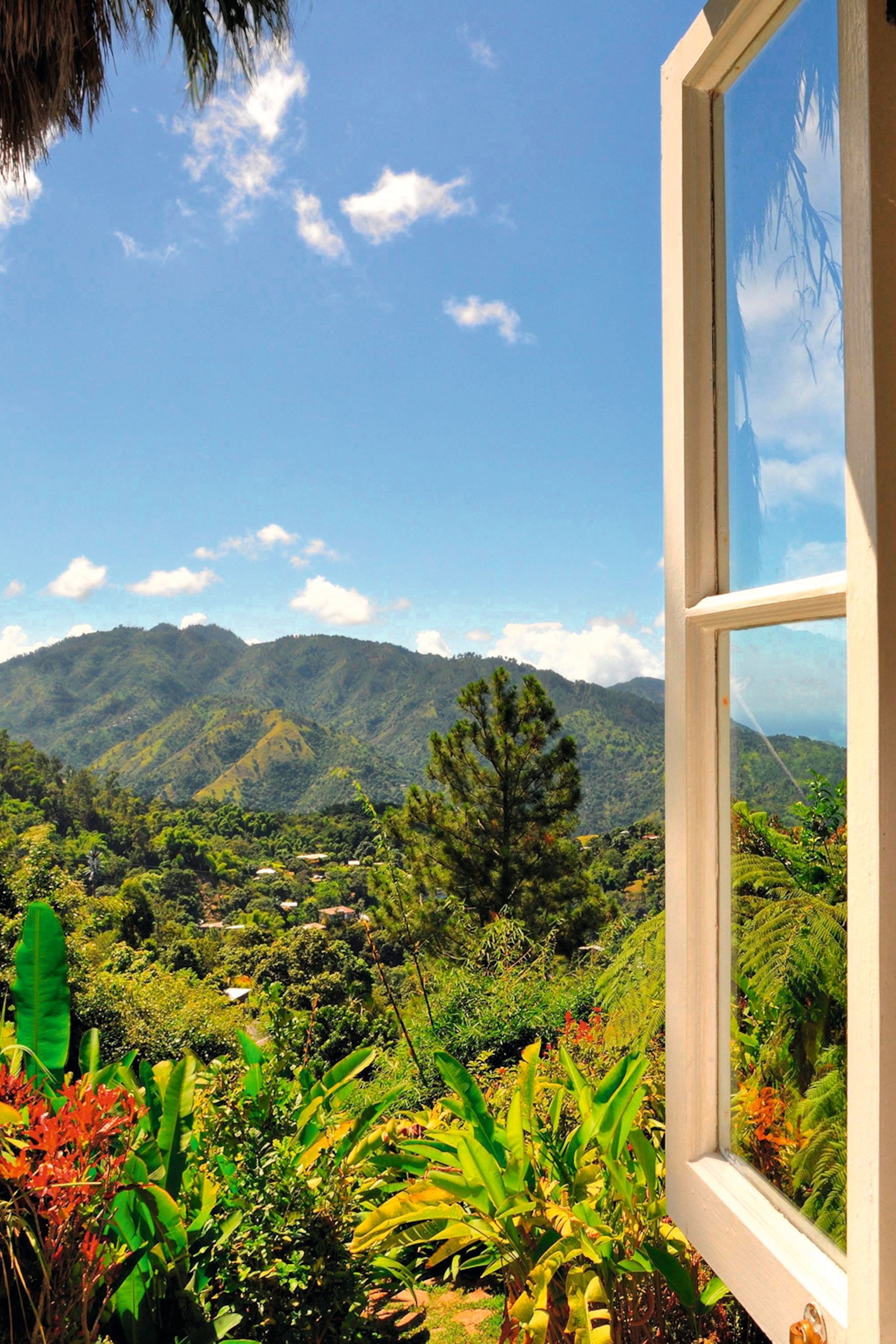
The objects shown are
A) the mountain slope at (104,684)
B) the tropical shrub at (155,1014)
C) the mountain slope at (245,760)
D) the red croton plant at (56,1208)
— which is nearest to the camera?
the red croton plant at (56,1208)

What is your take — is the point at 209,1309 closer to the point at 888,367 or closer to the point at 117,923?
the point at 888,367

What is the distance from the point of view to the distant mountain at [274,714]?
17.2 metres

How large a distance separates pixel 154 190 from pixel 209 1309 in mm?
34931

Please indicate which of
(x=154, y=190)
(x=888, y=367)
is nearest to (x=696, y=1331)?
(x=888, y=367)

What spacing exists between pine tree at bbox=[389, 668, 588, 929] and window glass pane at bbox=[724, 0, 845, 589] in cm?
999

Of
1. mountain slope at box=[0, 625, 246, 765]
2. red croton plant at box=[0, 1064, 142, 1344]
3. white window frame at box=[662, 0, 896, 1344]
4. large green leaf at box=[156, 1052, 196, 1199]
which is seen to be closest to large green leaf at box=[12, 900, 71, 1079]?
large green leaf at box=[156, 1052, 196, 1199]

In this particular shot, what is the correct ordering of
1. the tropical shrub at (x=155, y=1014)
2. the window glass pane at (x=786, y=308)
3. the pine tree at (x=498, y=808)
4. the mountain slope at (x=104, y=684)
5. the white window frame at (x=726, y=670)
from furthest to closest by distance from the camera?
1. the mountain slope at (x=104, y=684)
2. the pine tree at (x=498, y=808)
3. the tropical shrub at (x=155, y=1014)
4. the window glass pane at (x=786, y=308)
5. the white window frame at (x=726, y=670)

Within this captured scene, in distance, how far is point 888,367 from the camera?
44cm

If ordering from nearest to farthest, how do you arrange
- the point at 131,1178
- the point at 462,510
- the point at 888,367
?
the point at 888,367 → the point at 131,1178 → the point at 462,510

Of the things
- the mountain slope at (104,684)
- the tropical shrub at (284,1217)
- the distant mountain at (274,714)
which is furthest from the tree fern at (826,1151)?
the mountain slope at (104,684)

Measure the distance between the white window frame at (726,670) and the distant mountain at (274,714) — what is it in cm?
1198

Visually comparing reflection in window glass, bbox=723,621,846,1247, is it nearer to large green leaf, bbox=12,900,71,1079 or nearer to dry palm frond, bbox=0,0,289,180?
large green leaf, bbox=12,900,71,1079

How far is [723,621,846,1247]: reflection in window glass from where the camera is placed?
0.51m

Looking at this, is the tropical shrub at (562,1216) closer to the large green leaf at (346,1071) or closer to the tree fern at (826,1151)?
the large green leaf at (346,1071)
